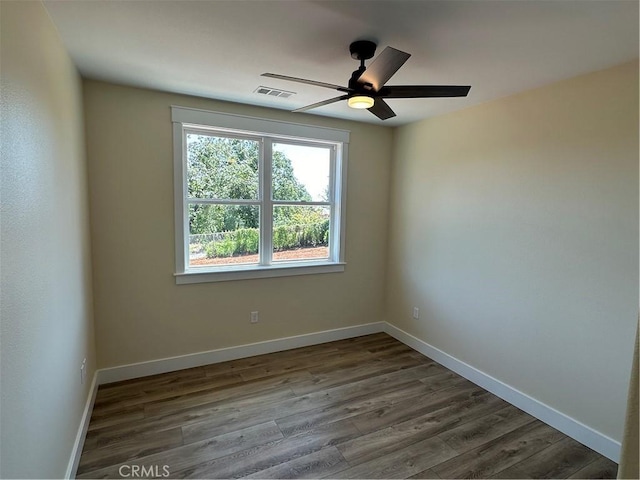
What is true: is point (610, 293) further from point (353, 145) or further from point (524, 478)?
point (353, 145)

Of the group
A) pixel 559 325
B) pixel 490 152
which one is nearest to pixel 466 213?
pixel 490 152

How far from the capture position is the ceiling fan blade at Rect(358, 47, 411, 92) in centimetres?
155

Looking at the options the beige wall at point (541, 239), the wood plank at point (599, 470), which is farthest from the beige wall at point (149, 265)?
the wood plank at point (599, 470)

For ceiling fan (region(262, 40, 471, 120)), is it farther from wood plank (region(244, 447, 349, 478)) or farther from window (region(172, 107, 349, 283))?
wood plank (region(244, 447, 349, 478))

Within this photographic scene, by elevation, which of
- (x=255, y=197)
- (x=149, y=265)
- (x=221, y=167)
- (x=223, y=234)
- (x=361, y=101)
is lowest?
(x=149, y=265)

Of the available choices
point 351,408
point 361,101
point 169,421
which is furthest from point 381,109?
point 169,421

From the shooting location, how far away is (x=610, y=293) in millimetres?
2180

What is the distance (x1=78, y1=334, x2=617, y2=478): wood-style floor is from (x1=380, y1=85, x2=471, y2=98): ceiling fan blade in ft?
7.30

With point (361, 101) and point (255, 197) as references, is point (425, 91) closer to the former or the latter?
point (361, 101)

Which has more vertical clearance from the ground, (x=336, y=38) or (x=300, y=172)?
(x=336, y=38)

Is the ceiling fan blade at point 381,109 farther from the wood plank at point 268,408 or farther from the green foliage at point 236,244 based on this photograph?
the wood plank at point 268,408

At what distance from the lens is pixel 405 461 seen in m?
2.09

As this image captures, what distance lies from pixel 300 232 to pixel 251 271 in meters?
0.73

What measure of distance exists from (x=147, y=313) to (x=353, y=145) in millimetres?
2727
